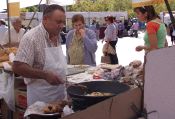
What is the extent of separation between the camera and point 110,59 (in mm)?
7910

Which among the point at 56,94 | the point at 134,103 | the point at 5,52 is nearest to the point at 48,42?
the point at 56,94

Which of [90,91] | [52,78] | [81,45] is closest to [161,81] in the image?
[90,91]

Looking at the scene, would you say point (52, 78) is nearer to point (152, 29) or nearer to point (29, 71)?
point (29, 71)

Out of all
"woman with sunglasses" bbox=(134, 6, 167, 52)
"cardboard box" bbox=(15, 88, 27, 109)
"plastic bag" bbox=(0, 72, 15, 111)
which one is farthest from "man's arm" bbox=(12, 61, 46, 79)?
"woman with sunglasses" bbox=(134, 6, 167, 52)

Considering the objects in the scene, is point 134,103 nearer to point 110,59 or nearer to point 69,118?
point 69,118

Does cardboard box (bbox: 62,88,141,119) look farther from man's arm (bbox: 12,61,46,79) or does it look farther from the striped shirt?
the striped shirt

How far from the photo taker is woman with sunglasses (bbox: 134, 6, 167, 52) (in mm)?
3912

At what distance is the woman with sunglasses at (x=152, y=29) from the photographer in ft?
12.8

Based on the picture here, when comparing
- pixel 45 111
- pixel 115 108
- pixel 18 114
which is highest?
pixel 115 108

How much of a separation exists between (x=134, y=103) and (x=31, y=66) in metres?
0.93

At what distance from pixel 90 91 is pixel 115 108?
1.82 ft

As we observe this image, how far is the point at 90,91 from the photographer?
242 centimetres

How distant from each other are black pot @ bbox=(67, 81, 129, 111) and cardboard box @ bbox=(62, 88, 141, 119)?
0.12 meters

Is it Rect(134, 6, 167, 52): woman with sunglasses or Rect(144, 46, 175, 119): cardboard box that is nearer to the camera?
Rect(144, 46, 175, 119): cardboard box
